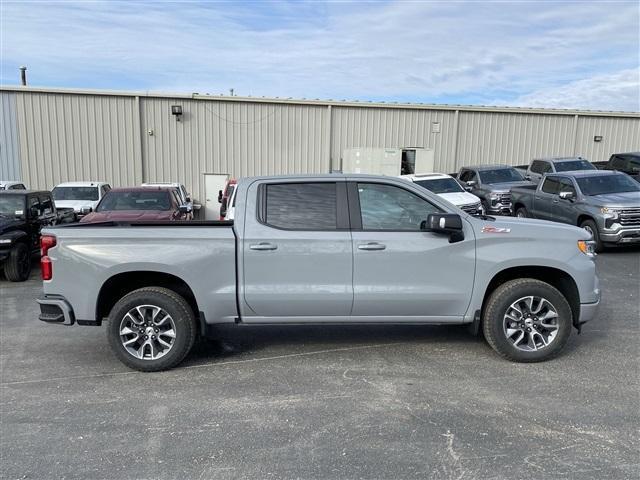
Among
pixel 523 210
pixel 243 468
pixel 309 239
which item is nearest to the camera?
pixel 243 468

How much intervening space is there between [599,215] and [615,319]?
5481 mm

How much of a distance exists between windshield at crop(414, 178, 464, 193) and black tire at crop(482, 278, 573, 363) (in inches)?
443

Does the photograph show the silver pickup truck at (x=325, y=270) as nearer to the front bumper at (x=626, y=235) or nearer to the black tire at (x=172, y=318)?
the black tire at (x=172, y=318)

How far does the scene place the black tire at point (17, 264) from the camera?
375 inches

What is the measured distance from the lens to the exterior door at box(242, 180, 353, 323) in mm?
4875

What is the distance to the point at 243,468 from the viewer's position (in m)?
3.34

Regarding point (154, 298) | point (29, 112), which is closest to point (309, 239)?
point (154, 298)

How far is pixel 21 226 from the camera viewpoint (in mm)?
10062

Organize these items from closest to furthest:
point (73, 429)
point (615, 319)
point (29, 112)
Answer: point (73, 429) < point (615, 319) < point (29, 112)

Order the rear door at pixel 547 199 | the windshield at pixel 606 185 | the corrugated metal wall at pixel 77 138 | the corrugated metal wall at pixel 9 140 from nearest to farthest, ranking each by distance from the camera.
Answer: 1. the windshield at pixel 606 185
2. the rear door at pixel 547 199
3. the corrugated metal wall at pixel 9 140
4. the corrugated metal wall at pixel 77 138

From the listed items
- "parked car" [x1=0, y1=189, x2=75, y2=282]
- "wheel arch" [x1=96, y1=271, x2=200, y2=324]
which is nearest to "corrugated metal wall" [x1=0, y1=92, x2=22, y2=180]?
"parked car" [x1=0, y1=189, x2=75, y2=282]

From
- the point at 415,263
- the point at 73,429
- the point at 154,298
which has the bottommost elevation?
the point at 73,429

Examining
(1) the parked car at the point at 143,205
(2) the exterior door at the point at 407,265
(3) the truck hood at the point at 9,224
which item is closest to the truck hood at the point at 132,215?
(1) the parked car at the point at 143,205

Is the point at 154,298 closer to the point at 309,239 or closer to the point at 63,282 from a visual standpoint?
the point at 63,282
